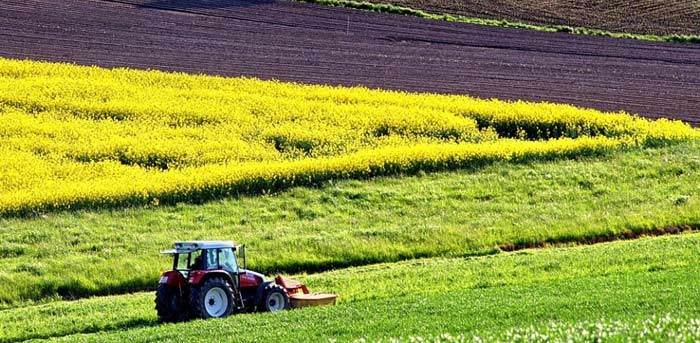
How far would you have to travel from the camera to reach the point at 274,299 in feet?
75.4

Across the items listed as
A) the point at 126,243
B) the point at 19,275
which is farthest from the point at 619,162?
the point at 19,275

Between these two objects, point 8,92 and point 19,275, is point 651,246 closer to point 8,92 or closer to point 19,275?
point 19,275

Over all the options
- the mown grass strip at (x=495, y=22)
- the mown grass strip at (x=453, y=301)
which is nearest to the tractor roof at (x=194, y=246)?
the mown grass strip at (x=453, y=301)

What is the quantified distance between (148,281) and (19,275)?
2.67 m

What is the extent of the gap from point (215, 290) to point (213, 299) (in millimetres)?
166

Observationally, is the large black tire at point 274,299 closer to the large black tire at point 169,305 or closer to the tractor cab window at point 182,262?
the large black tire at point 169,305

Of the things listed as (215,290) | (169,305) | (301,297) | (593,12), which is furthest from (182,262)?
(593,12)

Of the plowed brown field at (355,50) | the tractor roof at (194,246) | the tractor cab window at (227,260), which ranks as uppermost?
the plowed brown field at (355,50)

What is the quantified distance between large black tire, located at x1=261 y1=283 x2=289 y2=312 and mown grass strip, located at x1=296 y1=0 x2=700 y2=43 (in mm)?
36699

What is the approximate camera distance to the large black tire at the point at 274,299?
22.9 metres

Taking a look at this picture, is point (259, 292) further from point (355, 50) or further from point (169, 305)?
point (355, 50)

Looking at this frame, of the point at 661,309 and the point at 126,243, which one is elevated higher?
the point at 661,309

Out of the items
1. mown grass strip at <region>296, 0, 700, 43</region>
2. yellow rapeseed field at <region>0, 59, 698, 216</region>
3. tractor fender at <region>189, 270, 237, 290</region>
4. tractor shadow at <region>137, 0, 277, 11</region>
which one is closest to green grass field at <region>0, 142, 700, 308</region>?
yellow rapeseed field at <region>0, 59, 698, 216</region>

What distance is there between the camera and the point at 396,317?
67.1ft
